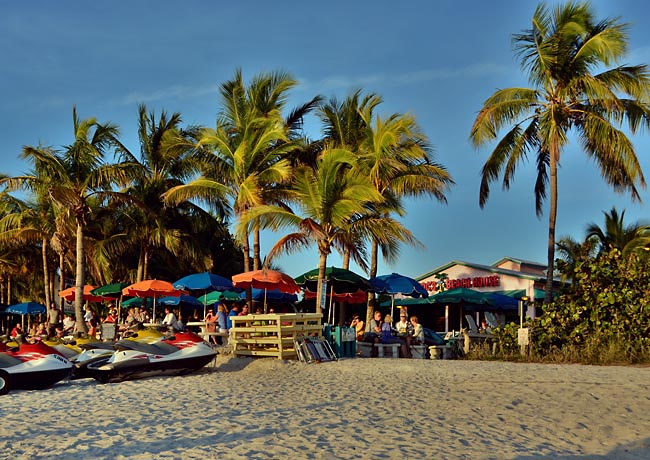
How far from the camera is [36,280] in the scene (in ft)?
124

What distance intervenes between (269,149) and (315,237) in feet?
17.6

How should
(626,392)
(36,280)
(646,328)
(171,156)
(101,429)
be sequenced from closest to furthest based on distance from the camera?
(101,429), (626,392), (646,328), (171,156), (36,280)

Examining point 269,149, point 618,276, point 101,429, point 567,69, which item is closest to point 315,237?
point 269,149

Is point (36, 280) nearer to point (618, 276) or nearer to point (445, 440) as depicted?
point (618, 276)

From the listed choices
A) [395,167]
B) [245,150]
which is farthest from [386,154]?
[245,150]

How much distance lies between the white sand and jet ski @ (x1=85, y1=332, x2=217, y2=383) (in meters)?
0.28

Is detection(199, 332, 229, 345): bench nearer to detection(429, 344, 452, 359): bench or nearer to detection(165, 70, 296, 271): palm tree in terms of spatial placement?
detection(165, 70, 296, 271): palm tree

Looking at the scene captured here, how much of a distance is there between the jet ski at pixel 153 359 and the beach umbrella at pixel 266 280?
125 inches

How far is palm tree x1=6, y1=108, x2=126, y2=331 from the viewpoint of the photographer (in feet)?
67.8

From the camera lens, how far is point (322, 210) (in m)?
16.6

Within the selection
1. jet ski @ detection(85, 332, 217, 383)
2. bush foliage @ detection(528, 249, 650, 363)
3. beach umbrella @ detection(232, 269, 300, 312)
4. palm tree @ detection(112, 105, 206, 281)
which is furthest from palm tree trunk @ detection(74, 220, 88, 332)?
bush foliage @ detection(528, 249, 650, 363)

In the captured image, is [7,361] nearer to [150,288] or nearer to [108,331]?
[108,331]

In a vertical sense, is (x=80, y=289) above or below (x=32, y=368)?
above

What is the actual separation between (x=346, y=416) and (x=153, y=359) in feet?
18.6
